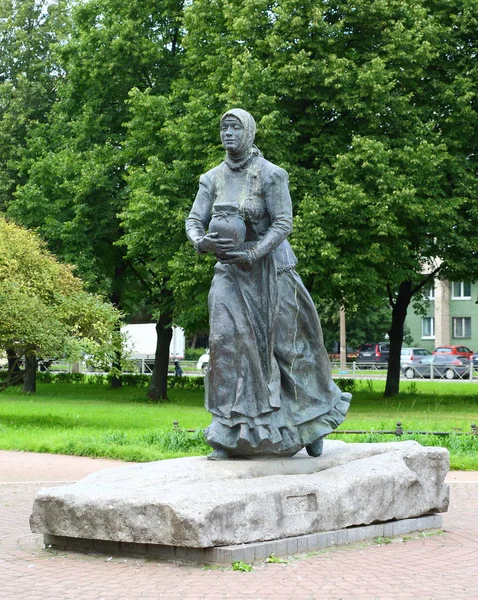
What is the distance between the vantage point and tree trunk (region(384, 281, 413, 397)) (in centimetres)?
3312

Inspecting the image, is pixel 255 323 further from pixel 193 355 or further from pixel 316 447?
pixel 193 355

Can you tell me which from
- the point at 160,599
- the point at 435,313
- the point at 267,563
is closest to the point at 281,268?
the point at 267,563

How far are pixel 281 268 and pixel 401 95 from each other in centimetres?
1996

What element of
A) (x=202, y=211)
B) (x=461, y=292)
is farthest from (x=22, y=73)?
(x=461, y=292)

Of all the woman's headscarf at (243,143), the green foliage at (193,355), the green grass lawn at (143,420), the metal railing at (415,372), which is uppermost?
the woman's headscarf at (243,143)

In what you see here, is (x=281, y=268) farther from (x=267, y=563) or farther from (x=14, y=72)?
(x=14, y=72)

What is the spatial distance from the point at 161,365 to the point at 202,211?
25606 millimetres

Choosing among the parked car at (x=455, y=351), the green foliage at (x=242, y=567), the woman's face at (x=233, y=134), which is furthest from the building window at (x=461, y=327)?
the green foliage at (x=242, y=567)

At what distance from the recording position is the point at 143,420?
22828 millimetres

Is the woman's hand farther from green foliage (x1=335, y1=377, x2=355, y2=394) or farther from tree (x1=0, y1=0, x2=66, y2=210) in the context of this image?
tree (x1=0, y1=0, x2=66, y2=210)

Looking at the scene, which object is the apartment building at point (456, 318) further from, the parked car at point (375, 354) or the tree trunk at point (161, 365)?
the tree trunk at point (161, 365)

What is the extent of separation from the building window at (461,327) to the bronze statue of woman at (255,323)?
204 feet

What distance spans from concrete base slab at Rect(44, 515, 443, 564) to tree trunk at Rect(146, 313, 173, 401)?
24048mm

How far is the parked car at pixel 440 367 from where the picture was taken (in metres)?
53.1
